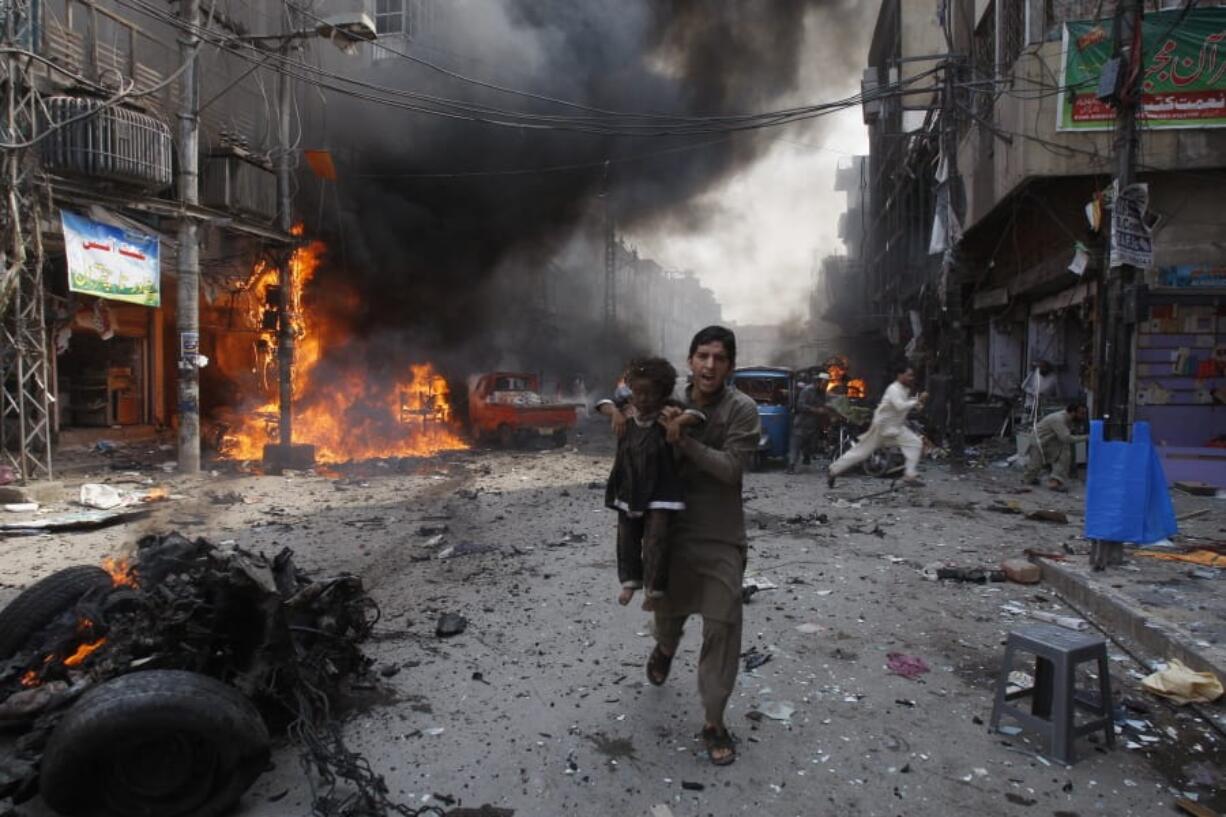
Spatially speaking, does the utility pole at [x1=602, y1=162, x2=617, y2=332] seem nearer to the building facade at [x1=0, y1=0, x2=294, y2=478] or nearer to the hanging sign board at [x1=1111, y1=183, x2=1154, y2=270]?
the building facade at [x1=0, y1=0, x2=294, y2=478]

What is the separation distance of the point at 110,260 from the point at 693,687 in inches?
425

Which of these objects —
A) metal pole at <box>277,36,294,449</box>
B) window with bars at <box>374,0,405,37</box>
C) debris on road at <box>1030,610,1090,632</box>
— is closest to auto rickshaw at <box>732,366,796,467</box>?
debris on road at <box>1030,610,1090,632</box>

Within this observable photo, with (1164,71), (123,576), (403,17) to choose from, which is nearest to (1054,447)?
(1164,71)

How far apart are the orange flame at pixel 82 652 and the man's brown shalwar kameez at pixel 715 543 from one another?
2512mm

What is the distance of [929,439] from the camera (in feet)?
50.0

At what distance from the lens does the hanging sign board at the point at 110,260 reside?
385 inches

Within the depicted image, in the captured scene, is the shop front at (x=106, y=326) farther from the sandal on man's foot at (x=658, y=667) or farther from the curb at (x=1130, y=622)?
the curb at (x=1130, y=622)

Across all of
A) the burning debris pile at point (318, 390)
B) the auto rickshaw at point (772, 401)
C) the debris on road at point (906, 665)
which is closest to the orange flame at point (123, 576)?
the debris on road at point (906, 665)

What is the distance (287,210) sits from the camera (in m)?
13.2

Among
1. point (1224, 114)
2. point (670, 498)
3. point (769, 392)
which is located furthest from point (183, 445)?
point (1224, 114)

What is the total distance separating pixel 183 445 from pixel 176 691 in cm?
1017

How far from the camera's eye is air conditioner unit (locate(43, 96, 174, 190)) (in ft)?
31.9

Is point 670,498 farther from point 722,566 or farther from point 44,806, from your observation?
point 44,806

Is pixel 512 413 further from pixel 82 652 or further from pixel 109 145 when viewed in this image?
pixel 82 652
